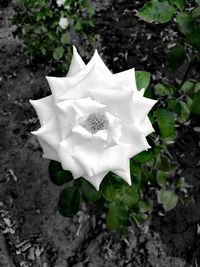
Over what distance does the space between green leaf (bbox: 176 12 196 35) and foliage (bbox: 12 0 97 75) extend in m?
0.92

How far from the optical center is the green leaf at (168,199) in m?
2.03

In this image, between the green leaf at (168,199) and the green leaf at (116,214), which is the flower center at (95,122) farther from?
the green leaf at (168,199)

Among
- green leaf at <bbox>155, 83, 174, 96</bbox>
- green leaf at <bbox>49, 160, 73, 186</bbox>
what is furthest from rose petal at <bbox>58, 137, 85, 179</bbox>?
green leaf at <bbox>155, 83, 174, 96</bbox>

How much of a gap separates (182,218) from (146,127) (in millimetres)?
1234

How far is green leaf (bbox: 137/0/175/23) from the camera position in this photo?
1.24 meters

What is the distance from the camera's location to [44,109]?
113cm

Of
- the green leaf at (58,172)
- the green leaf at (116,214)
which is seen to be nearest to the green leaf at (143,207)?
the green leaf at (116,214)

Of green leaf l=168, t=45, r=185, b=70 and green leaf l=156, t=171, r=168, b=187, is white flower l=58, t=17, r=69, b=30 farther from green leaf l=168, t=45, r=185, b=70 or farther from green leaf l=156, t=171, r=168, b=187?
green leaf l=156, t=171, r=168, b=187

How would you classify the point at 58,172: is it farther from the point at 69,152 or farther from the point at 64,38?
the point at 64,38

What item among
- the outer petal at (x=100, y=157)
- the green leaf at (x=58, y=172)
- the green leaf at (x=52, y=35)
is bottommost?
the green leaf at (x=58, y=172)

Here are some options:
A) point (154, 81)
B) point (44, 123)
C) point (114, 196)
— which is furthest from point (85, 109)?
point (154, 81)

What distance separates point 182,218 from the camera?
2223 mm

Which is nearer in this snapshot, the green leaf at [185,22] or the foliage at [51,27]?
the green leaf at [185,22]

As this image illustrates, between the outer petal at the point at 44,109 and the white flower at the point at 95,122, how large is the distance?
14mm
